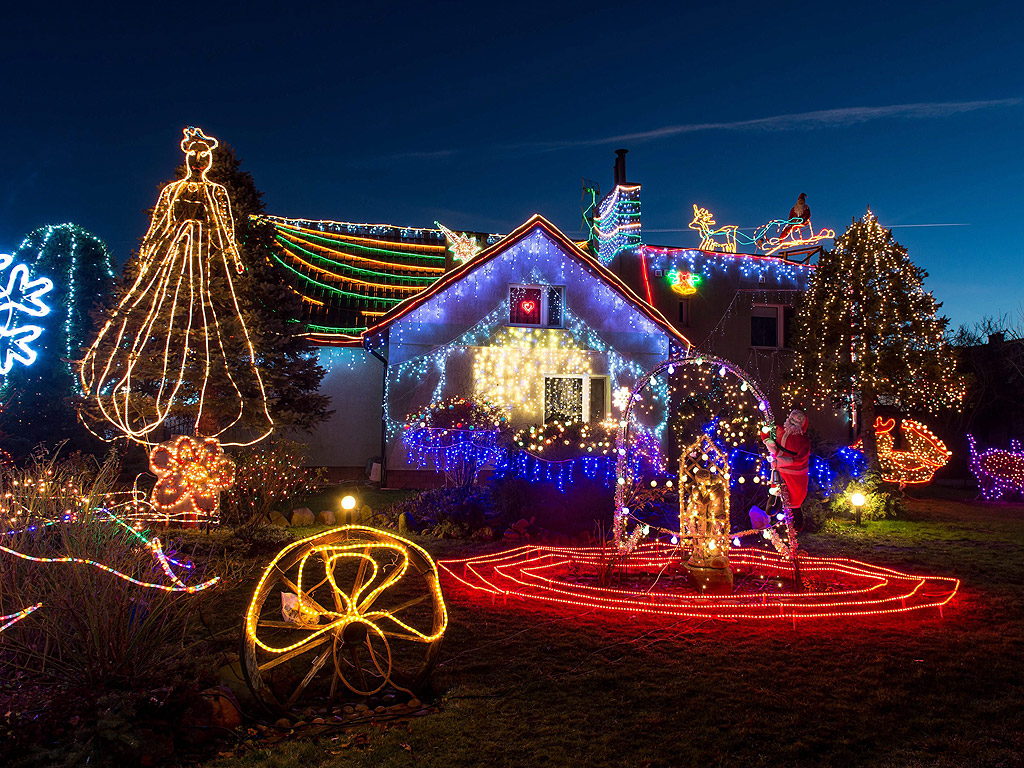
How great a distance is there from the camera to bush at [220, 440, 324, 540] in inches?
402

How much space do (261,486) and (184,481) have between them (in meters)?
1.10

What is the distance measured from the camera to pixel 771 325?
70.2 feet

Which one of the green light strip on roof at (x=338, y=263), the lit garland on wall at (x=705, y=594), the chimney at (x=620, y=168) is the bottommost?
the lit garland on wall at (x=705, y=594)

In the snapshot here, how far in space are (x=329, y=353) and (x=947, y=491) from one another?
1710cm

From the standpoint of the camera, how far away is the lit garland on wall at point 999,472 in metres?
16.4

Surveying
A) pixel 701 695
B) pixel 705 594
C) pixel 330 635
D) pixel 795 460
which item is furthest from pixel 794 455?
pixel 330 635

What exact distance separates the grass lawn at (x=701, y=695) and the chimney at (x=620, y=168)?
54.0 ft

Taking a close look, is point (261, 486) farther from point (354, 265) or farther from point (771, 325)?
point (771, 325)

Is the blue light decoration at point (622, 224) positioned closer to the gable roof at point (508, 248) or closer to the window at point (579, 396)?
the gable roof at point (508, 248)

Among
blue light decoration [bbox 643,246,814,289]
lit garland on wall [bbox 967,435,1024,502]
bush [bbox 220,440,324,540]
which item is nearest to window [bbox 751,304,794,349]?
blue light decoration [bbox 643,246,814,289]

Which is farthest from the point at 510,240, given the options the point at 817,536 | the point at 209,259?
the point at 817,536

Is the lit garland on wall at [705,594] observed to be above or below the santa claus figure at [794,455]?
below

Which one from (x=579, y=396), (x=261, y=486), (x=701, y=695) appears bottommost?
(x=701, y=695)

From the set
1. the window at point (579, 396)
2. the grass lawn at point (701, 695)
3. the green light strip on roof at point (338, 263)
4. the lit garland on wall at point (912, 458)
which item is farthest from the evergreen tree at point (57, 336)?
the lit garland on wall at point (912, 458)
